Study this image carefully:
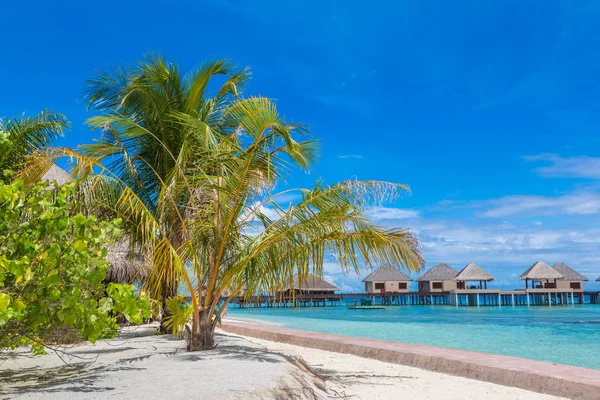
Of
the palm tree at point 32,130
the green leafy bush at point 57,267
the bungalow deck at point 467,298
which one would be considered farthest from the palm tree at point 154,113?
the bungalow deck at point 467,298

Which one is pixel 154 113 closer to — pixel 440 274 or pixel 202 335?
pixel 202 335

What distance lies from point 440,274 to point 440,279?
593mm

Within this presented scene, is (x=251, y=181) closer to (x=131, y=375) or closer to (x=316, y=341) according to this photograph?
(x=131, y=375)

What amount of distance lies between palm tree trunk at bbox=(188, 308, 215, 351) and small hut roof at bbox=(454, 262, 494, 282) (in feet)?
145

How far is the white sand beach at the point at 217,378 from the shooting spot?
4152mm

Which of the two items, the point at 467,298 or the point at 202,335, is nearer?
the point at 202,335

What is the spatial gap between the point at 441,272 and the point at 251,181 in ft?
156

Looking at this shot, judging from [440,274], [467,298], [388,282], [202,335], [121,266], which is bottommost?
[202,335]

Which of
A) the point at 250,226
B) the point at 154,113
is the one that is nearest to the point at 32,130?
the point at 154,113

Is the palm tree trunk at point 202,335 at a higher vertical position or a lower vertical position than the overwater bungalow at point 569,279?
lower

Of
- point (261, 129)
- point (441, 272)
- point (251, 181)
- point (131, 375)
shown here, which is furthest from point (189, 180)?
point (441, 272)

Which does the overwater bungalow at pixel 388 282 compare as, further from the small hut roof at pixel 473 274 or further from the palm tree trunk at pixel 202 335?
the palm tree trunk at pixel 202 335

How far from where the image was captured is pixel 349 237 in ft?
20.7

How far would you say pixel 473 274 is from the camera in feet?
156
